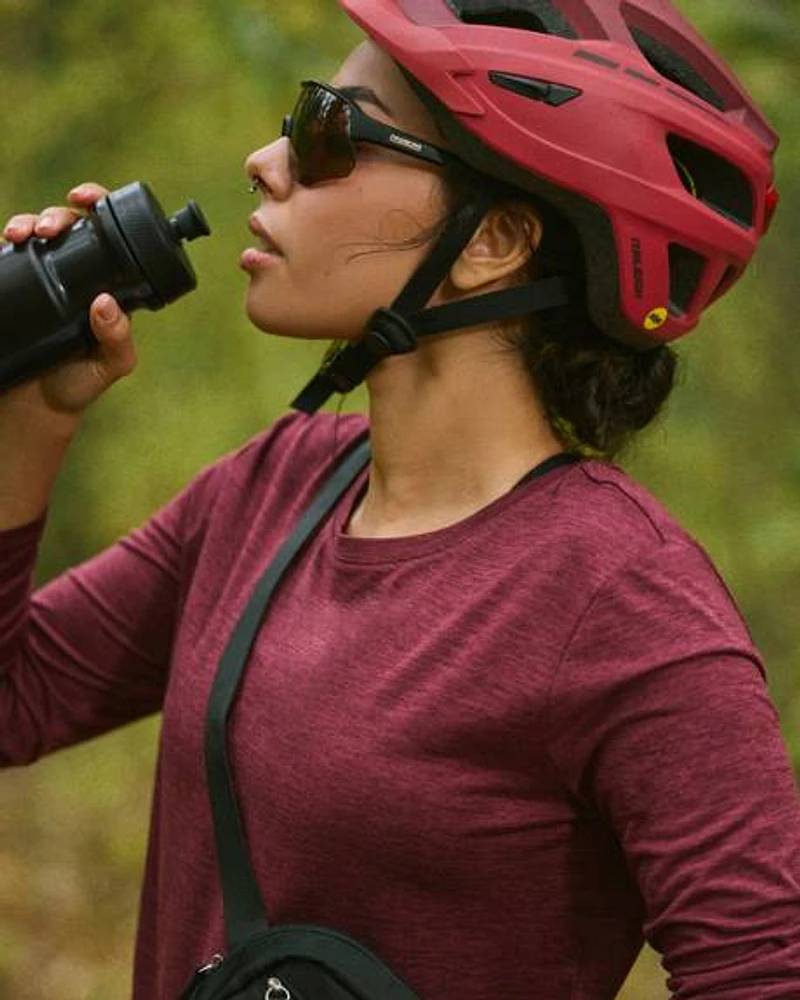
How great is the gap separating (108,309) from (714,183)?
0.82 metres

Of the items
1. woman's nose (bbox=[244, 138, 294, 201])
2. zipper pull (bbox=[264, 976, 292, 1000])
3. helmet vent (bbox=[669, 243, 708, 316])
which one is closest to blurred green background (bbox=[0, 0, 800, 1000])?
helmet vent (bbox=[669, 243, 708, 316])

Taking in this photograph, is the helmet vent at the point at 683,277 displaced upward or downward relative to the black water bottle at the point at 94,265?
downward

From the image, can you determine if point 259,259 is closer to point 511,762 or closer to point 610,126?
point 610,126

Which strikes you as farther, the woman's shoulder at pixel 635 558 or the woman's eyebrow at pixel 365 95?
the woman's eyebrow at pixel 365 95

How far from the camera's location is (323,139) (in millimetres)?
2514

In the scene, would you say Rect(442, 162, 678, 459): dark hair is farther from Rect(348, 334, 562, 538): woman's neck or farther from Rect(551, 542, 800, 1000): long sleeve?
Rect(551, 542, 800, 1000): long sleeve

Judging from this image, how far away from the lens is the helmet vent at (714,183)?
2.59 meters

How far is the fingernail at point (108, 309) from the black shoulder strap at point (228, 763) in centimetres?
37

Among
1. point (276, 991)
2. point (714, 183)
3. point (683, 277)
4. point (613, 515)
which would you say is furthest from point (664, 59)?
point (276, 991)

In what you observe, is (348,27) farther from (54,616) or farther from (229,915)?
(229,915)

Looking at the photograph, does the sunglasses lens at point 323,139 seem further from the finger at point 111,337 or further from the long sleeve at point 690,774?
the long sleeve at point 690,774

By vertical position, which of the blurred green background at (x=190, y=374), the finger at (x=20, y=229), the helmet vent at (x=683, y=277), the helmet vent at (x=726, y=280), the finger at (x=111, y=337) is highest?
the finger at (x=20, y=229)

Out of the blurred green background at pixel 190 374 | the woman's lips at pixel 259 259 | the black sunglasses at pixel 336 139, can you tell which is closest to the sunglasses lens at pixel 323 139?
the black sunglasses at pixel 336 139

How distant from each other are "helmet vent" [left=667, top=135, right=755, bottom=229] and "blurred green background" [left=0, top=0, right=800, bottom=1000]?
1.98 m
